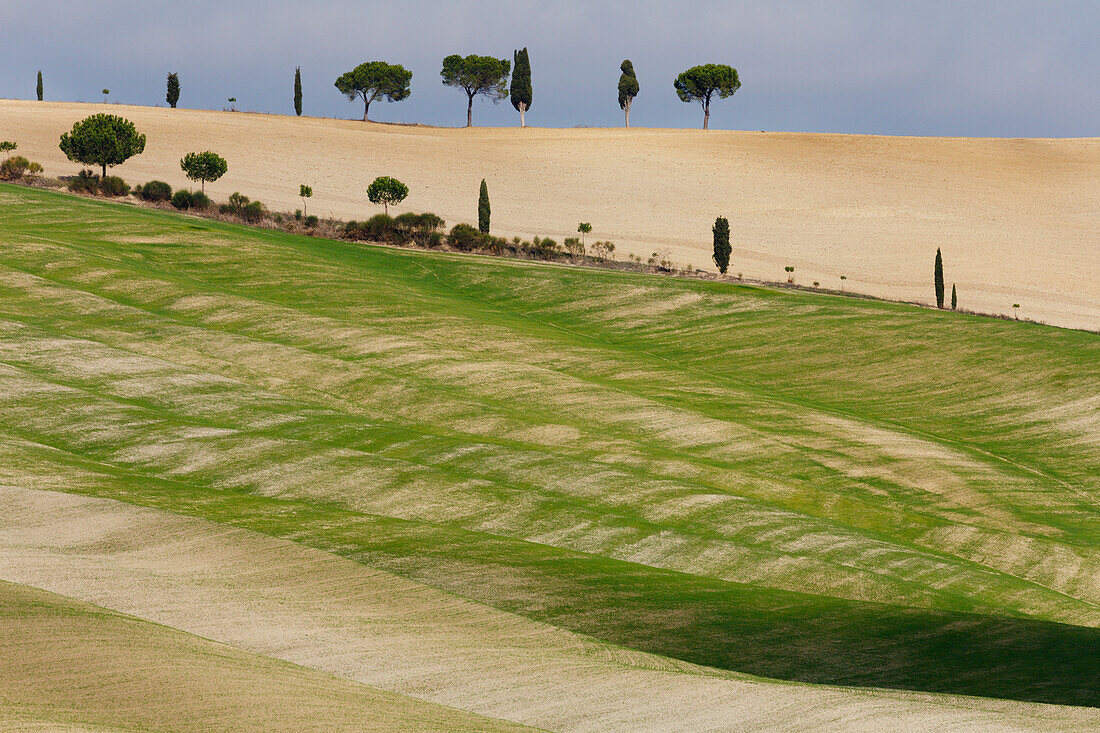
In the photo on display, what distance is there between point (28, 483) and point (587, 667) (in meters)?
15.5

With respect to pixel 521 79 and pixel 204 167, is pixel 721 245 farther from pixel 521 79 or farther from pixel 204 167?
pixel 521 79

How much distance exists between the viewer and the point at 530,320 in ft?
191

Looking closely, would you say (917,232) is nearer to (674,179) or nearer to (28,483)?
(674,179)

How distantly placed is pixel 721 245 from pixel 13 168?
52.7 meters

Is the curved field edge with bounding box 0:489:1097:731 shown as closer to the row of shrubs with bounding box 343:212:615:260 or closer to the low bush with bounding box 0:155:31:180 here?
the row of shrubs with bounding box 343:212:615:260

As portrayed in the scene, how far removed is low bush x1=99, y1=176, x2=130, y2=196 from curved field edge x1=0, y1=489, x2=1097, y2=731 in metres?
67.0

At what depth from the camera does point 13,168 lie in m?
84.1

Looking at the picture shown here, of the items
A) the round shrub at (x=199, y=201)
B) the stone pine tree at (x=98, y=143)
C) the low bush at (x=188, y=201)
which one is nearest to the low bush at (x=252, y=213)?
the round shrub at (x=199, y=201)

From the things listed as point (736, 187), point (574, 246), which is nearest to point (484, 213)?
point (574, 246)

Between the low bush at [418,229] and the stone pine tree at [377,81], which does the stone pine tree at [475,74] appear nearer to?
the stone pine tree at [377,81]

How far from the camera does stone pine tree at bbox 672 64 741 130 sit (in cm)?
17875

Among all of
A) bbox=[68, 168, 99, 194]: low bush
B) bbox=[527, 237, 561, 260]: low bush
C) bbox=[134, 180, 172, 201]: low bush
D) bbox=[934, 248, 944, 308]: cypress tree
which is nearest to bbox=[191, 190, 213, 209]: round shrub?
bbox=[134, 180, 172, 201]: low bush

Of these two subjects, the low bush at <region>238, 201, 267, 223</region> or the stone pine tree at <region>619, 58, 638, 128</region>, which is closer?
the low bush at <region>238, 201, 267, 223</region>

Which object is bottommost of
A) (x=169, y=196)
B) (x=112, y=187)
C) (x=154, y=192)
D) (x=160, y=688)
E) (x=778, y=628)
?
(x=778, y=628)
